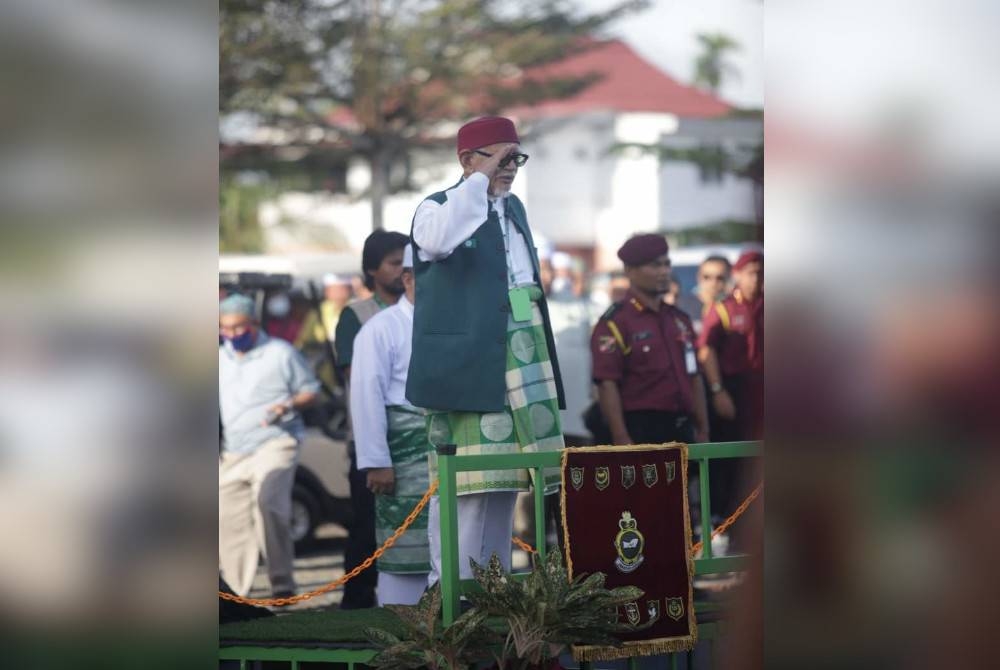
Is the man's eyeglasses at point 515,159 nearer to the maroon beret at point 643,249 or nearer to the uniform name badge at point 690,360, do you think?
the maroon beret at point 643,249

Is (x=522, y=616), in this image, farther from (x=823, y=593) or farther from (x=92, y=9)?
(x=92, y=9)

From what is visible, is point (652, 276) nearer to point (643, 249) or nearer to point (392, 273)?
point (643, 249)

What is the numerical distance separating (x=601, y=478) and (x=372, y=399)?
1226 millimetres

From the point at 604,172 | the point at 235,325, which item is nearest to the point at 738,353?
the point at 604,172

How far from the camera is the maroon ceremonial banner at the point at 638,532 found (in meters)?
4.64

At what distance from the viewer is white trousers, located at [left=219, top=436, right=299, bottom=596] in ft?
19.6

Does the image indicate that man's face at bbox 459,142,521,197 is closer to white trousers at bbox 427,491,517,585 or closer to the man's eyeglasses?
the man's eyeglasses

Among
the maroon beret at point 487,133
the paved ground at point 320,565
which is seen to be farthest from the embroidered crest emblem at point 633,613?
the paved ground at point 320,565

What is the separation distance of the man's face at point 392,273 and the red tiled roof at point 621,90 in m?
0.70

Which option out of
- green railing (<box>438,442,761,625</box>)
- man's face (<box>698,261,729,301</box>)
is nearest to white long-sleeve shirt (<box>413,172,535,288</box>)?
green railing (<box>438,442,761,625</box>)

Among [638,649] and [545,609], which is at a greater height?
[545,609]

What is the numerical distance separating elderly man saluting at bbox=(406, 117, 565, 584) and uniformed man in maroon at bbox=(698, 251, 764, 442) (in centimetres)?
93

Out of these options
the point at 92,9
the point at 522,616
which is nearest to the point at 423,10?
the point at 92,9

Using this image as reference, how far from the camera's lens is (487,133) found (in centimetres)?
514
